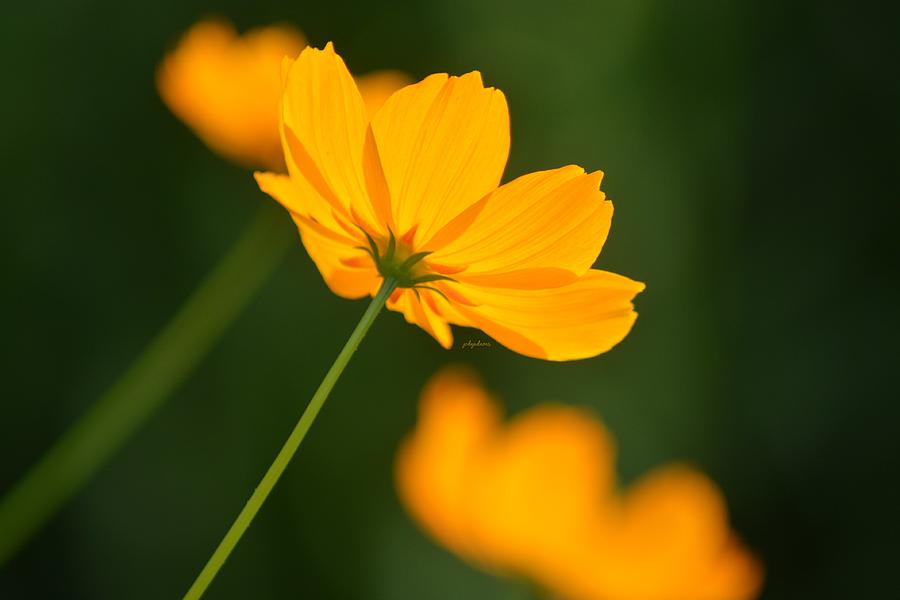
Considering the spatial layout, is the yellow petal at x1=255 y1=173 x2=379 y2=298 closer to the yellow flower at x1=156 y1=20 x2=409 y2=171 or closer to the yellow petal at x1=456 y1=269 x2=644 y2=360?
the yellow petal at x1=456 y1=269 x2=644 y2=360

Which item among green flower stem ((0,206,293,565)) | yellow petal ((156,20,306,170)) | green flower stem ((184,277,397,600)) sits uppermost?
yellow petal ((156,20,306,170))

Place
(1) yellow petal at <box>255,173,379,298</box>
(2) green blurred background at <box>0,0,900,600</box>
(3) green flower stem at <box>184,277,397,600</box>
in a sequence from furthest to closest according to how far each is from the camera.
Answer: (2) green blurred background at <box>0,0,900,600</box> → (1) yellow petal at <box>255,173,379,298</box> → (3) green flower stem at <box>184,277,397,600</box>

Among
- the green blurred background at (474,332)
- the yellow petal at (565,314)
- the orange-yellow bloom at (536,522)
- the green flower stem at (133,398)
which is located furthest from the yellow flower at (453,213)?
the green blurred background at (474,332)

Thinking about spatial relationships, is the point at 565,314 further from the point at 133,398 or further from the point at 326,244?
the point at 133,398

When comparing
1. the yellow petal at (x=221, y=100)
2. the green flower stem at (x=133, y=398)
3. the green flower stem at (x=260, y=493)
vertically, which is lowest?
the green flower stem at (x=260, y=493)

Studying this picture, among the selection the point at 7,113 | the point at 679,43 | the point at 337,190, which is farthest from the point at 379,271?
the point at 679,43

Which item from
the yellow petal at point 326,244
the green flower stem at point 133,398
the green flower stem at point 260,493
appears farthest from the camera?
the green flower stem at point 133,398

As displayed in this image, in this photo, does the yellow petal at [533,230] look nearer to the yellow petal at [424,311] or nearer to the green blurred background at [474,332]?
the yellow petal at [424,311]

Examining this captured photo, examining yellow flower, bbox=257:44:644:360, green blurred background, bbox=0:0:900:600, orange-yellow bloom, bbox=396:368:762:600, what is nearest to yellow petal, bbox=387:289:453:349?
yellow flower, bbox=257:44:644:360
